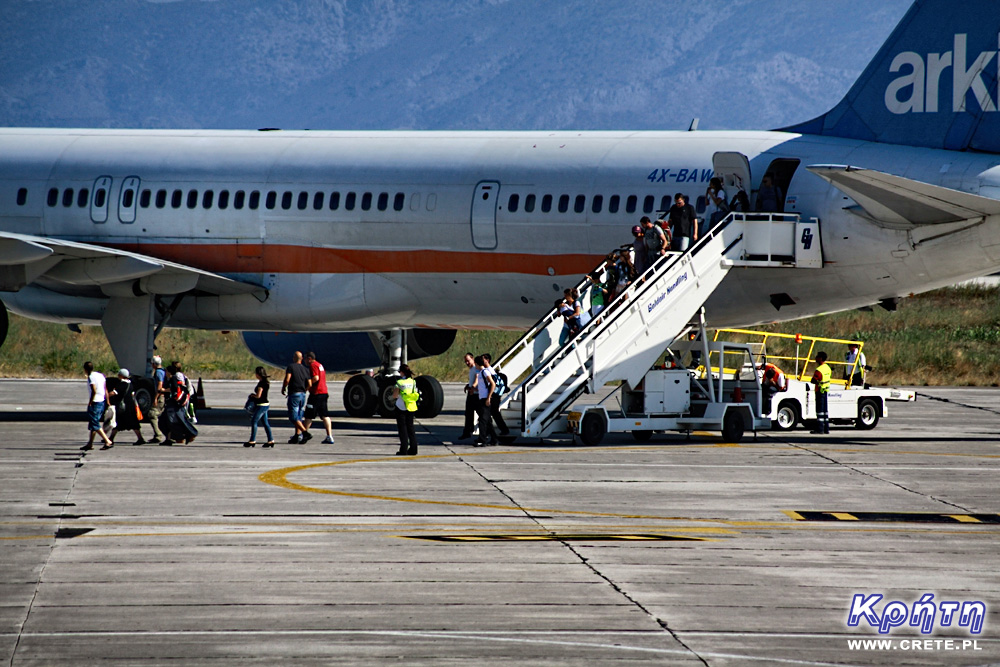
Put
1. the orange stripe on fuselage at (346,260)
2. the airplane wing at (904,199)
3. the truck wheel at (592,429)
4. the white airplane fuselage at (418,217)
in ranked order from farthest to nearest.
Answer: the orange stripe on fuselage at (346,260) < the white airplane fuselage at (418,217) < the truck wheel at (592,429) < the airplane wing at (904,199)

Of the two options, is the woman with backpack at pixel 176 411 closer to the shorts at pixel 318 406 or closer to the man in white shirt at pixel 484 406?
the shorts at pixel 318 406

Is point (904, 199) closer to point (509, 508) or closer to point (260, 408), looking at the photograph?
point (509, 508)

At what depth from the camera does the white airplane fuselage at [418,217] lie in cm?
2895

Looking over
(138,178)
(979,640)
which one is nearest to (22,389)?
(138,178)

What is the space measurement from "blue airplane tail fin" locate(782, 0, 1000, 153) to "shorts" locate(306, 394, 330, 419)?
12.6m

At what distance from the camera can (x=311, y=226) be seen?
1292 inches

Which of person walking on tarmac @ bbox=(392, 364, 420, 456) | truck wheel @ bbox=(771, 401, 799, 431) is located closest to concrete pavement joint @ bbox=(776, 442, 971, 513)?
truck wheel @ bbox=(771, 401, 799, 431)

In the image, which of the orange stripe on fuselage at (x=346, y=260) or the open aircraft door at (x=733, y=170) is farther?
the orange stripe on fuselage at (x=346, y=260)

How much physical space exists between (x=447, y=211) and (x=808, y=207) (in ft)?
26.9

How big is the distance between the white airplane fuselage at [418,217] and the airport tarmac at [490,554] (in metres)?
4.36

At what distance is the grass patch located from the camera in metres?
55.4

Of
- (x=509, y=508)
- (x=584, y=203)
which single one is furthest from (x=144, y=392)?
(x=509, y=508)

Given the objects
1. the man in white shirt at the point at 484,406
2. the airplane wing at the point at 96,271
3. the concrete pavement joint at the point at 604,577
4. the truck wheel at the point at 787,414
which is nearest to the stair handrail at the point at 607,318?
the man in white shirt at the point at 484,406

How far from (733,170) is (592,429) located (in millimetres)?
6506
